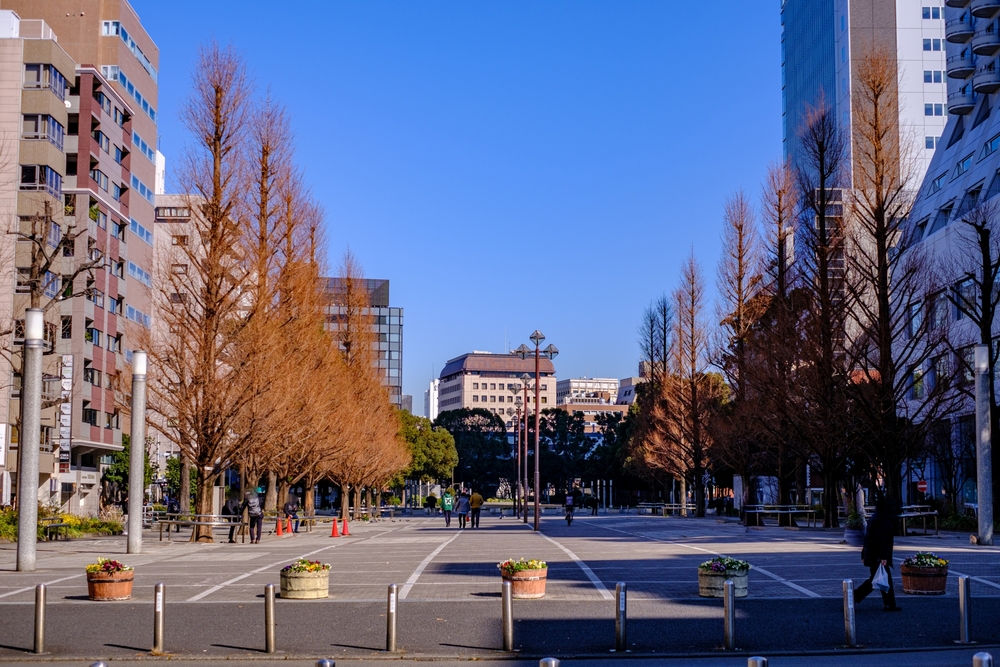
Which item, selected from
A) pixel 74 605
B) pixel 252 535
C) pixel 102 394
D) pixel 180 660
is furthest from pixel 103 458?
pixel 180 660

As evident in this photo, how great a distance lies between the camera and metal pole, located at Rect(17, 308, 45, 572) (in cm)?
2155

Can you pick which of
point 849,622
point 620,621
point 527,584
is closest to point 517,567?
point 527,584

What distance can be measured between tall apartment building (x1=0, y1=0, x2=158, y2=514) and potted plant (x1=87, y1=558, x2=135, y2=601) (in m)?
32.2

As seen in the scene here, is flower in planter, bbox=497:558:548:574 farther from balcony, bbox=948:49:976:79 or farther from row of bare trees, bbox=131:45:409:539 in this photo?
balcony, bbox=948:49:976:79

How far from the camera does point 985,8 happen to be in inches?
2510

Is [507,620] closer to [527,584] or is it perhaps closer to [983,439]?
[527,584]

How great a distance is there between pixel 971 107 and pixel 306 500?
43789 mm

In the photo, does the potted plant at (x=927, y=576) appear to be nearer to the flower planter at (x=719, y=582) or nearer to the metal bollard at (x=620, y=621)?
the flower planter at (x=719, y=582)

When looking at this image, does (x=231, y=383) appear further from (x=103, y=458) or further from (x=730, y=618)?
(x=103, y=458)

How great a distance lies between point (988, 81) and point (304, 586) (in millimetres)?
57329

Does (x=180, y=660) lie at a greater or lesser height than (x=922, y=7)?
lesser

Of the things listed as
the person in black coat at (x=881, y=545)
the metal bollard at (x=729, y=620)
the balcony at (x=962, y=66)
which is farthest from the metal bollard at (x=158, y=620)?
the balcony at (x=962, y=66)

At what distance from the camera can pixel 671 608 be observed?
15.2m

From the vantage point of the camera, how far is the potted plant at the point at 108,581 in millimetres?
16188
